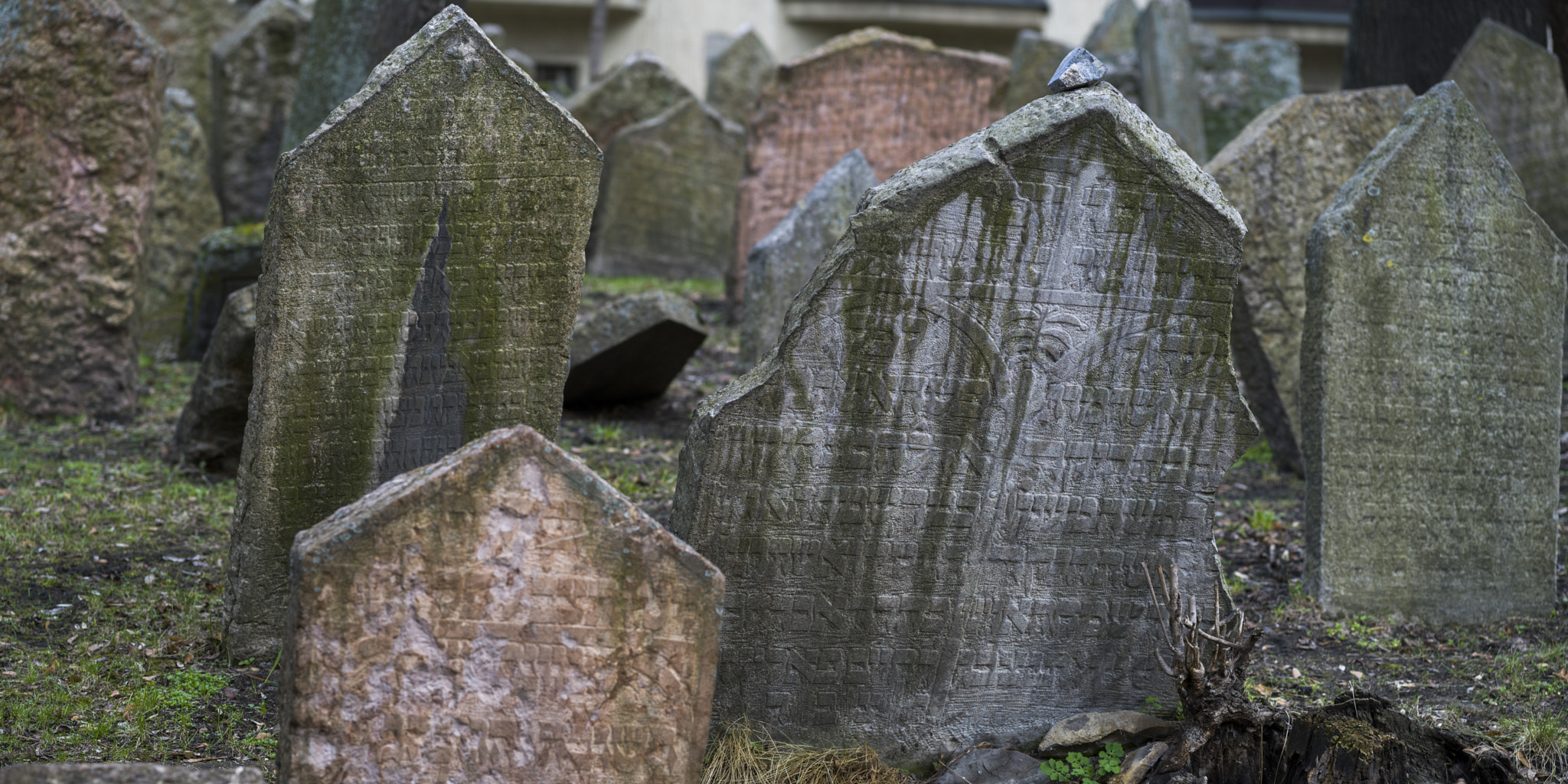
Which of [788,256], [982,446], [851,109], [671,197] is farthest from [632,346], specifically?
[671,197]

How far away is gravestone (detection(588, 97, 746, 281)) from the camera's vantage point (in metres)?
9.54

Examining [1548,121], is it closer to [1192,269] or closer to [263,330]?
[1192,269]

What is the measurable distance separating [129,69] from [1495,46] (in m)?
7.18

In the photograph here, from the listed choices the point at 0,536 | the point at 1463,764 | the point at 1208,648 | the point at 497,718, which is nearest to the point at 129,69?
the point at 0,536

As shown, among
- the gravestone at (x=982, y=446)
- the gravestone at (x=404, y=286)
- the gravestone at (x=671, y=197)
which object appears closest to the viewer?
the gravestone at (x=982, y=446)

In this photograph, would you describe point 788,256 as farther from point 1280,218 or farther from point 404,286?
point 404,286

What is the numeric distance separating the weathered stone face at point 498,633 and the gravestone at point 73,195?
4.35 metres

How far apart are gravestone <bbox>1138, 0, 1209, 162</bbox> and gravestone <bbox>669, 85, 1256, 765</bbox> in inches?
275

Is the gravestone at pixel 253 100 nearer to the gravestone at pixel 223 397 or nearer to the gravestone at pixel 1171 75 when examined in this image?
the gravestone at pixel 223 397

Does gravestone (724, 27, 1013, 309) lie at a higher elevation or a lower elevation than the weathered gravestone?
higher

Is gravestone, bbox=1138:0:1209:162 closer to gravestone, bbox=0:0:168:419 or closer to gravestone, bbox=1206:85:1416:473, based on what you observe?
gravestone, bbox=1206:85:1416:473

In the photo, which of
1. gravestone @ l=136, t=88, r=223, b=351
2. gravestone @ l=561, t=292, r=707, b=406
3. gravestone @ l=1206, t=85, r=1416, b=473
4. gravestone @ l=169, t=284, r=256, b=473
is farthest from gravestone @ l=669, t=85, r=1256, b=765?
gravestone @ l=136, t=88, r=223, b=351

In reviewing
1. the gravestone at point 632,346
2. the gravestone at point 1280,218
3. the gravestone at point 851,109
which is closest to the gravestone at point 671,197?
the gravestone at point 851,109

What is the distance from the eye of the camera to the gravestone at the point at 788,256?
6090 millimetres
